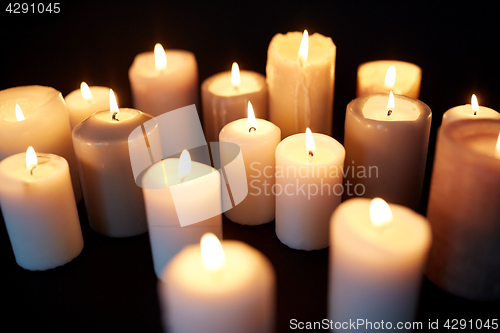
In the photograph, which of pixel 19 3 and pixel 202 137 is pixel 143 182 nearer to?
pixel 202 137

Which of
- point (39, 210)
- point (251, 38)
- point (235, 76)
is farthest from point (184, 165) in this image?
point (251, 38)

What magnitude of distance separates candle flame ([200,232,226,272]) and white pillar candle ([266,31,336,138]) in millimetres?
568

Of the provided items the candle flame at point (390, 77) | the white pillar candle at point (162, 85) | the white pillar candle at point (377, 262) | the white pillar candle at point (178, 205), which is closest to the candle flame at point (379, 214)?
the white pillar candle at point (377, 262)

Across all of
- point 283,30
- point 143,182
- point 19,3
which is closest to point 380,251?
point 143,182

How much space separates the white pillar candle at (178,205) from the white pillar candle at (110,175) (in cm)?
11

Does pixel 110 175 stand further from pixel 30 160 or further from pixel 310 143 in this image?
pixel 310 143

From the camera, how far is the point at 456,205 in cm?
77

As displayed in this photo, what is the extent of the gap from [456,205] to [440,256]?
107 mm

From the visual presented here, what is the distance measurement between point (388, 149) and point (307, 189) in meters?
0.20

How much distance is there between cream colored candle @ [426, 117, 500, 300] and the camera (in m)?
0.73

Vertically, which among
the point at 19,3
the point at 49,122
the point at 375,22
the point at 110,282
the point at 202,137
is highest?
the point at 19,3

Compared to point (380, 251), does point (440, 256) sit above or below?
below

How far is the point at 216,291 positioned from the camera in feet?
2.05

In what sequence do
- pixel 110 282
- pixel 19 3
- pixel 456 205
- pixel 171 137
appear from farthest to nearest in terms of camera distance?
pixel 19 3
pixel 171 137
pixel 110 282
pixel 456 205
